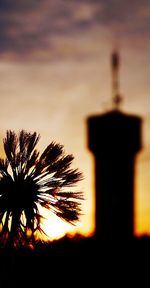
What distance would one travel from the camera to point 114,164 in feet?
493

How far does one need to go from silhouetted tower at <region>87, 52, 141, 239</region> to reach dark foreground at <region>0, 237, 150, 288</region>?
12168 centimetres

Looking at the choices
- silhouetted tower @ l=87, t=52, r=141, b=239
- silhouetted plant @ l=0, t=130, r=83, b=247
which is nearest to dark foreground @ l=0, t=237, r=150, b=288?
silhouetted plant @ l=0, t=130, r=83, b=247

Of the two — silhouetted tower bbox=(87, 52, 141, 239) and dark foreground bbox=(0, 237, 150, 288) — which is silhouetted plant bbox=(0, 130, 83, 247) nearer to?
dark foreground bbox=(0, 237, 150, 288)

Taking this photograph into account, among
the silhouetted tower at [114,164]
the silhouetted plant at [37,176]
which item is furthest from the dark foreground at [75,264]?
the silhouetted tower at [114,164]

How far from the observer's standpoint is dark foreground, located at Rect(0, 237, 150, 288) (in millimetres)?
13827

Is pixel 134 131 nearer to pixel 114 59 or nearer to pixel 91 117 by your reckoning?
pixel 91 117

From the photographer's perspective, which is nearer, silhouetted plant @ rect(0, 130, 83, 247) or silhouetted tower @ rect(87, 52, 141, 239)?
silhouetted plant @ rect(0, 130, 83, 247)

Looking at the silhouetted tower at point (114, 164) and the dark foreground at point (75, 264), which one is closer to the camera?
the dark foreground at point (75, 264)

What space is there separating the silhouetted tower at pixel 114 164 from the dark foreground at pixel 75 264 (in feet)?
399

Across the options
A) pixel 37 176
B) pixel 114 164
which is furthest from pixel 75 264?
pixel 114 164

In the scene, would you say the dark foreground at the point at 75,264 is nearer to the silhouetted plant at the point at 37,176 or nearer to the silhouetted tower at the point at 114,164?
the silhouetted plant at the point at 37,176

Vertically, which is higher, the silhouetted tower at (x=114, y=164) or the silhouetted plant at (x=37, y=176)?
the silhouetted tower at (x=114, y=164)

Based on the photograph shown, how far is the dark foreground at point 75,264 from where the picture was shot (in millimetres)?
13827

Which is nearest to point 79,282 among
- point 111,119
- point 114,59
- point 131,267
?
point 131,267
